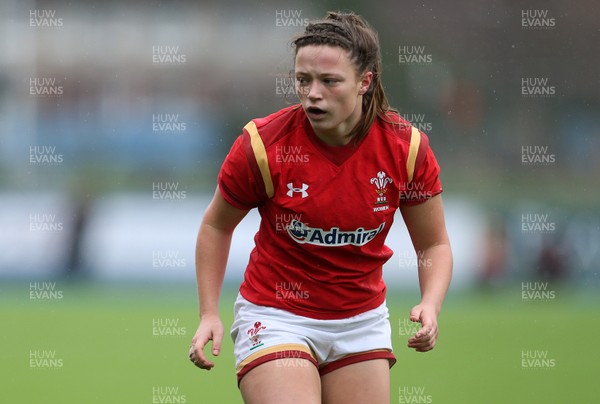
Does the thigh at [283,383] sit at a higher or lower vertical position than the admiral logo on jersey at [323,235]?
lower

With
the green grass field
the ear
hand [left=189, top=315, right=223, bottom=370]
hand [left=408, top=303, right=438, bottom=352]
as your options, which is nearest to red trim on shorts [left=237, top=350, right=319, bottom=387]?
hand [left=189, top=315, right=223, bottom=370]

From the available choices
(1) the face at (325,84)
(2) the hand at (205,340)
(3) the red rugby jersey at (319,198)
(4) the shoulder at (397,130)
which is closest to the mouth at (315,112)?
(1) the face at (325,84)

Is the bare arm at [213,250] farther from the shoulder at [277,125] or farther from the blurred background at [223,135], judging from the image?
the blurred background at [223,135]

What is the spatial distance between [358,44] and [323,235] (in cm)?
62

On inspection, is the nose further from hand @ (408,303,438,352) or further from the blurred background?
the blurred background

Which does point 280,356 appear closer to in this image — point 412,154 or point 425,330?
point 425,330

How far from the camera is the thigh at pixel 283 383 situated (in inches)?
116

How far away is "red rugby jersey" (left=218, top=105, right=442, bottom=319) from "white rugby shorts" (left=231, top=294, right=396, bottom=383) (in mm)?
33

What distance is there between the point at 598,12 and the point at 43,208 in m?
6.90

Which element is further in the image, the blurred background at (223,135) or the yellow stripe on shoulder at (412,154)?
the blurred background at (223,135)

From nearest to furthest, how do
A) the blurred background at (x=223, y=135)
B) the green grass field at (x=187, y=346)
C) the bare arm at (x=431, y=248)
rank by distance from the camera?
the bare arm at (x=431, y=248)
the green grass field at (x=187, y=346)
the blurred background at (x=223, y=135)

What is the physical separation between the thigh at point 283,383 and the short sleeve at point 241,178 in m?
0.54

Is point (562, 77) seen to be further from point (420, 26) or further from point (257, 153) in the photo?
point (257, 153)

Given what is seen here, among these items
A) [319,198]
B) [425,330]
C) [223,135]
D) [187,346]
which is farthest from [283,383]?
[223,135]
